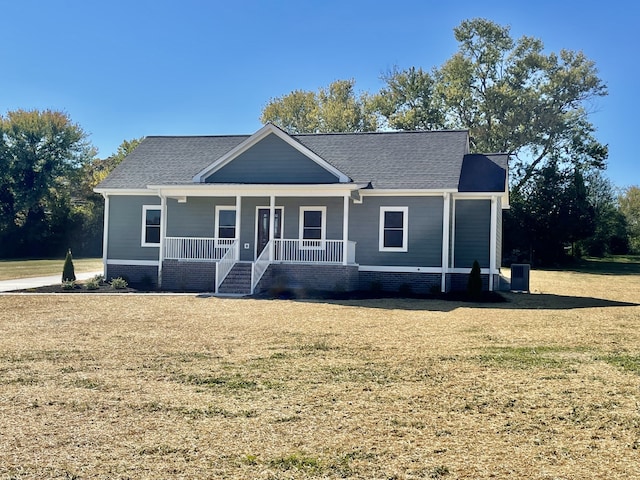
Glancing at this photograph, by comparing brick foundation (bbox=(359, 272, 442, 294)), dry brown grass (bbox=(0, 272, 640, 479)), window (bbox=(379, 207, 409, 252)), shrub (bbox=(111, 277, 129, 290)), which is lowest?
dry brown grass (bbox=(0, 272, 640, 479))

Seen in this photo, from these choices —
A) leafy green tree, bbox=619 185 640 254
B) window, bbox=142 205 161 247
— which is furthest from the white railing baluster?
leafy green tree, bbox=619 185 640 254

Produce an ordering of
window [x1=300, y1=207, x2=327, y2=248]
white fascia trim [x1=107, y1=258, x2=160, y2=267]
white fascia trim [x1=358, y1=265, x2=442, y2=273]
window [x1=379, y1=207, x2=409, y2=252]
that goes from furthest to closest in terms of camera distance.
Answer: white fascia trim [x1=107, y1=258, x2=160, y2=267]
window [x1=300, y1=207, x2=327, y2=248]
window [x1=379, y1=207, x2=409, y2=252]
white fascia trim [x1=358, y1=265, x2=442, y2=273]

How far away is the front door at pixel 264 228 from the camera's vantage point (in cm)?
2178

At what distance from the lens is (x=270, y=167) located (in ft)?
69.4

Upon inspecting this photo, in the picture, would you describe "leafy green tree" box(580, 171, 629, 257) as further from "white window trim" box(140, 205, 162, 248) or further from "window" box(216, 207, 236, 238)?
"white window trim" box(140, 205, 162, 248)

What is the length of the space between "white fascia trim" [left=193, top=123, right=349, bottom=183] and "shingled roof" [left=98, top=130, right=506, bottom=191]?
81 centimetres

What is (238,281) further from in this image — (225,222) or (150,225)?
(150,225)

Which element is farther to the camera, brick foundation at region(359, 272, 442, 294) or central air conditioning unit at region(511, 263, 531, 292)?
central air conditioning unit at region(511, 263, 531, 292)

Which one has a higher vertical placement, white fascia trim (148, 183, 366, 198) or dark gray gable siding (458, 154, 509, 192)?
dark gray gable siding (458, 154, 509, 192)

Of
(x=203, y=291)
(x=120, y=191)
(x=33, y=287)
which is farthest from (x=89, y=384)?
(x=120, y=191)

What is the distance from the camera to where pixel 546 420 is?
568 centimetres

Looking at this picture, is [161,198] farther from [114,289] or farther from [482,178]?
[482,178]

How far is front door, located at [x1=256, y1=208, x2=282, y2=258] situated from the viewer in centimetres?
2178

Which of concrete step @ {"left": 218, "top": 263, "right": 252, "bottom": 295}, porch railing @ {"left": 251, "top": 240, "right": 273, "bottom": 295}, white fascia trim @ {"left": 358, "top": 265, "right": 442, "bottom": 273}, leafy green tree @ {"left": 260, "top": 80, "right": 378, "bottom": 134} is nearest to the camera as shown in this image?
porch railing @ {"left": 251, "top": 240, "right": 273, "bottom": 295}
